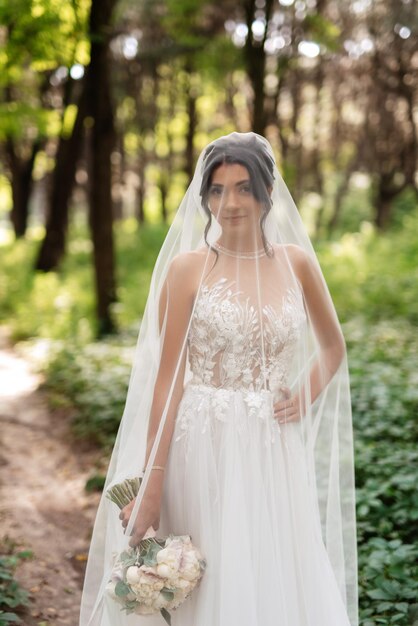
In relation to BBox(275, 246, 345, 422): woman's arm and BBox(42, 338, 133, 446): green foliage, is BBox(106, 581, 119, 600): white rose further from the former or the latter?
BBox(42, 338, 133, 446): green foliage

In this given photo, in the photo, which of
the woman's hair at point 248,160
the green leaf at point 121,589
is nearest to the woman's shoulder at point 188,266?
the woman's hair at point 248,160

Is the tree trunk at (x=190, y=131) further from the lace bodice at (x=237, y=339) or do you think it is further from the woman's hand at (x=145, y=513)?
the woman's hand at (x=145, y=513)

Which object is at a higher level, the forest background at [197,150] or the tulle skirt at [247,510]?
the forest background at [197,150]

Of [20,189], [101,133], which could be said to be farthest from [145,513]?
[20,189]

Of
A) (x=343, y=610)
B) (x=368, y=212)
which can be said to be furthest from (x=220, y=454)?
(x=368, y=212)

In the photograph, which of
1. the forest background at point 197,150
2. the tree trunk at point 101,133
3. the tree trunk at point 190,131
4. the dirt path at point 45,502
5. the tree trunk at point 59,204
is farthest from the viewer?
the tree trunk at point 190,131

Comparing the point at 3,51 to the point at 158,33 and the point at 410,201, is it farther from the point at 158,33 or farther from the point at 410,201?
the point at 410,201

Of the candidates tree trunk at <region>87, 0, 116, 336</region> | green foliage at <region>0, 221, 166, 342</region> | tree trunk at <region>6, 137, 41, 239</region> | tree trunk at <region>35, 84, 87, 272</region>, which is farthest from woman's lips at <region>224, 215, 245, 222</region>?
tree trunk at <region>6, 137, 41, 239</region>

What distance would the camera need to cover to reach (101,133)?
10.4 metres

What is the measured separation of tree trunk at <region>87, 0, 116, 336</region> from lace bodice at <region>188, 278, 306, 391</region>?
7.99m

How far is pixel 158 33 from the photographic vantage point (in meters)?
19.6

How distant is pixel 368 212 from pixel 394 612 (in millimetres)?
29924

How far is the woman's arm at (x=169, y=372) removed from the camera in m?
2.76

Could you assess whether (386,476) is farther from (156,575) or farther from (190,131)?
(190,131)
